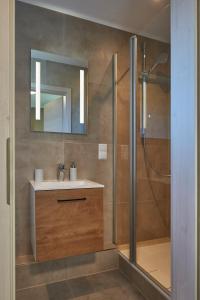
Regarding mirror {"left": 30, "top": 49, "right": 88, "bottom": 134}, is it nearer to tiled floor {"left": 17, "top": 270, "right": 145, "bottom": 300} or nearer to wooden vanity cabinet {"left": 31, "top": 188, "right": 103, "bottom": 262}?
wooden vanity cabinet {"left": 31, "top": 188, "right": 103, "bottom": 262}

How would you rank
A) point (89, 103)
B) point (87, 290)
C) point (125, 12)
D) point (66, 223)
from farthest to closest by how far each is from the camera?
point (89, 103) → point (125, 12) → point (87, 290) → point (66, 223)

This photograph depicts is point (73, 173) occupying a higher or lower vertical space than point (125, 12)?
lower

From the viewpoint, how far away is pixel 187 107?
0.88 m

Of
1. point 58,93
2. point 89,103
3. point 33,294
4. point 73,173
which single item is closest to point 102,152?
point 73,173

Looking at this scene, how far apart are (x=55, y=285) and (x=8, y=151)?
1607 millimetres

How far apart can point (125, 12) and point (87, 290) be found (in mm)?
2550

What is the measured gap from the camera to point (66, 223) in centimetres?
170

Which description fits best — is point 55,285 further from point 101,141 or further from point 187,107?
point 187,107

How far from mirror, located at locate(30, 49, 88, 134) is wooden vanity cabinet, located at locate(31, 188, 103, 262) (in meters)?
0.68

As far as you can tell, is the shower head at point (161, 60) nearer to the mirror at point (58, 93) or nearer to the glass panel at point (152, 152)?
the glass panel at point (152, 152)

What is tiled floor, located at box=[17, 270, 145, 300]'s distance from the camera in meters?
1.72

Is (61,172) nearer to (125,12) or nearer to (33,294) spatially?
(33,294)

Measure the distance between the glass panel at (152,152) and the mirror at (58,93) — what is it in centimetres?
59

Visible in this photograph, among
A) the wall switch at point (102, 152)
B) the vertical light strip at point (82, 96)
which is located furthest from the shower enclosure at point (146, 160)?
the vertical light strip at point (82, 96)
